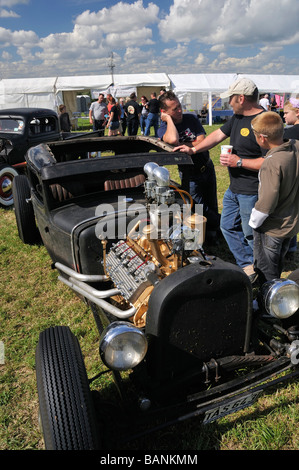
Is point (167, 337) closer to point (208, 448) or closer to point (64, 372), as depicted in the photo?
point (64, 372)

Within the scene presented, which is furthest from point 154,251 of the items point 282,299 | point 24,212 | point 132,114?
point 132,114

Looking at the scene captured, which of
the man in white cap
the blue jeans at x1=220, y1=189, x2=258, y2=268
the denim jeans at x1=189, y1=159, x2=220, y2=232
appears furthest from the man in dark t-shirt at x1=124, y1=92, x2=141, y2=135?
the blue jeans at x1=220, y1=189, x2=258, y2=268

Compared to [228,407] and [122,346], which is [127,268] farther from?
[228,407]

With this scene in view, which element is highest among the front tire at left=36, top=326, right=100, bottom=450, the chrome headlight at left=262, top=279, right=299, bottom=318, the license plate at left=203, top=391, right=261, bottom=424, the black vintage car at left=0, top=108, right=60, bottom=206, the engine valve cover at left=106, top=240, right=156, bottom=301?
the black vintage car at left=0, top=108, right=60, bottom=206

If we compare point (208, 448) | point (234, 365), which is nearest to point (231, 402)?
point (234, 365)

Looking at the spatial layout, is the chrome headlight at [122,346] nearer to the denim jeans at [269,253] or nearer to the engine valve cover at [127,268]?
the engine valve cover at [127,268]

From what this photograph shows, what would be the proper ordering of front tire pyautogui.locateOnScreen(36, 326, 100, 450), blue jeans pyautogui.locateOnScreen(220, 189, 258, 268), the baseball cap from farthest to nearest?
blue jeans pyautogui.locateOnScreen(220, 189, 258, 268), the baseball cap, front tire pyautogui.locateOnScreen(36, 326, 100, 450)

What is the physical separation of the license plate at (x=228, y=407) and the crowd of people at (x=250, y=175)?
95 centimetres

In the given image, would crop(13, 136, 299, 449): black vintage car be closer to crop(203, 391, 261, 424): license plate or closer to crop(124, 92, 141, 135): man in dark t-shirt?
crop(203, 391, 261, 424): license plate

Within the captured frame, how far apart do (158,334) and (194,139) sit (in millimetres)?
2885

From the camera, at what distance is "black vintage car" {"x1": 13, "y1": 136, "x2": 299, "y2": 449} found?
1.69m

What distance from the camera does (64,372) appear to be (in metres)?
1.76

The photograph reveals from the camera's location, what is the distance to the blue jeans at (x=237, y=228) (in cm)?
360

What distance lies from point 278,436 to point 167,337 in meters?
0.95
